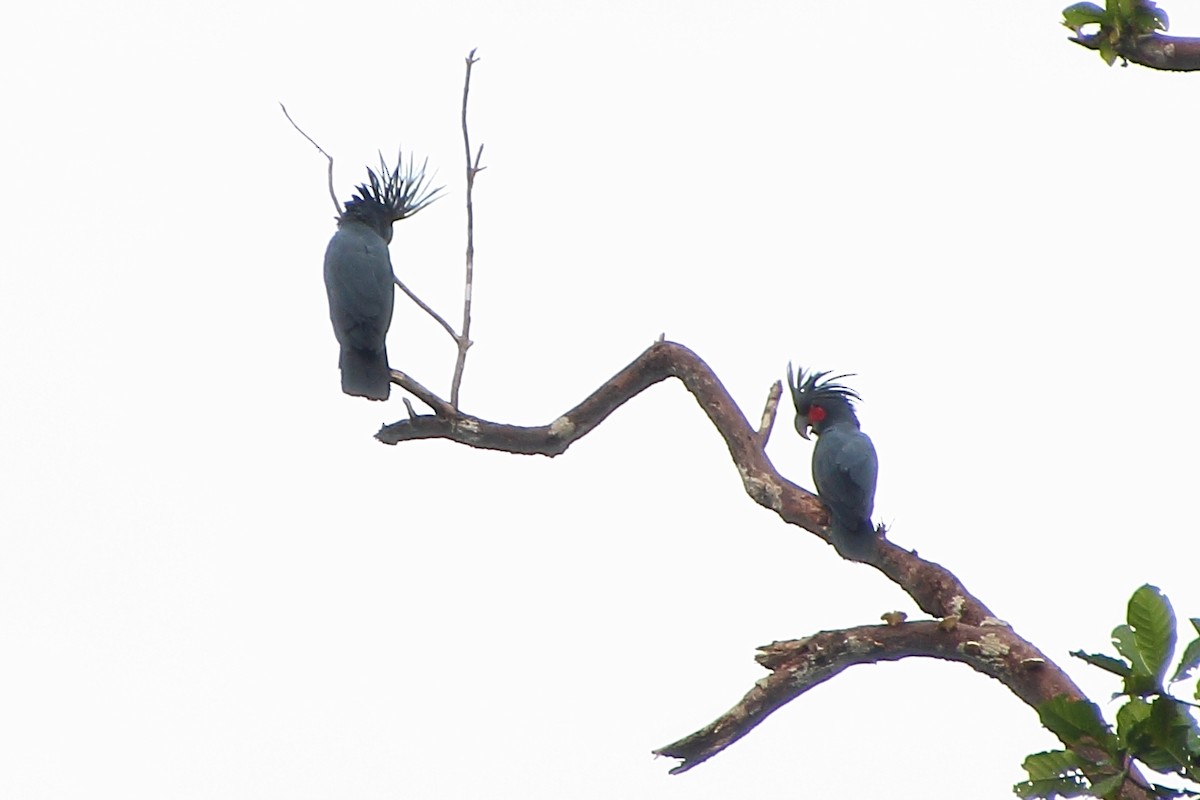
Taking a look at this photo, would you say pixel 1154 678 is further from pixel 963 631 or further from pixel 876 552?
pixel 876 552

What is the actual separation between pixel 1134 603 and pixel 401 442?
10.2 ft

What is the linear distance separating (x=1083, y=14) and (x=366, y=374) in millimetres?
3266

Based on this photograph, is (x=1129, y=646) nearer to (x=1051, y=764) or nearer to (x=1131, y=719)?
(x=1131, y=719)

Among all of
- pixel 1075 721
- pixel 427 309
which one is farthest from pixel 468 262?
pixel 1075 721

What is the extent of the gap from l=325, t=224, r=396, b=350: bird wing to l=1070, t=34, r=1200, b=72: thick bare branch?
10.6 feet

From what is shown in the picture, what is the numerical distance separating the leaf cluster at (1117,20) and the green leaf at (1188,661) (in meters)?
1.76

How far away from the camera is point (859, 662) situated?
469 centimetres

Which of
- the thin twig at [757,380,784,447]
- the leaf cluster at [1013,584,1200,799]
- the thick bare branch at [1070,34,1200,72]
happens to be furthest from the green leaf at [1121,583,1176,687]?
the thin twig at [757,380,784,447]

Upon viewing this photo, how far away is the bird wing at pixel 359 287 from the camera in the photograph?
5.98m

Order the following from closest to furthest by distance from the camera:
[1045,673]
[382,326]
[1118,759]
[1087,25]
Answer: [1118,759]
[1087,25]
[1045,673]
[382,326]

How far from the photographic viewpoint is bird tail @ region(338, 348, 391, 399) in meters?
5.93

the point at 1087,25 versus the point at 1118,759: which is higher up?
the point at 1087,25

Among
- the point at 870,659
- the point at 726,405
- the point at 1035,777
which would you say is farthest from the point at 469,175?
the point at 1035,777

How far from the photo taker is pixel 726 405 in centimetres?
565
